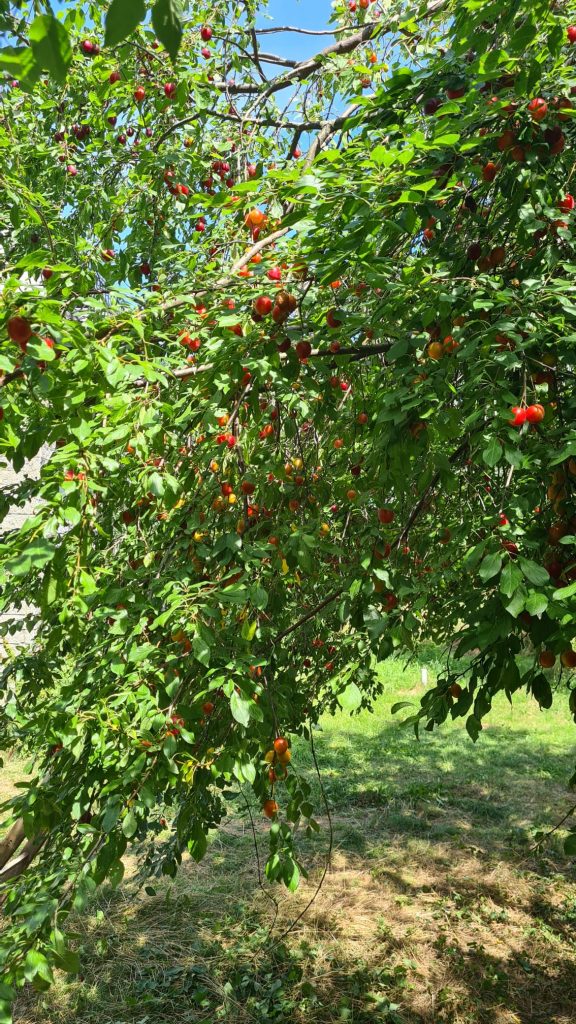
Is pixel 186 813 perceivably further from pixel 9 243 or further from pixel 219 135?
pixel 219 135

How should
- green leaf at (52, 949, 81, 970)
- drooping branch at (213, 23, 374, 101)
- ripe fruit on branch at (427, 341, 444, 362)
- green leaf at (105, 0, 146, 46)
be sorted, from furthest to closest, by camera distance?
drooping branch at (213, 23, 374, 101) → ripe fruit on branch at (427, 341, 444, 362) → green leaf at (52, 949, 81, 970) → green leaf at (105, 0, 146, 46)

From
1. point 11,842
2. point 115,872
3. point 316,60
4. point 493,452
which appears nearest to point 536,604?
point 493,452

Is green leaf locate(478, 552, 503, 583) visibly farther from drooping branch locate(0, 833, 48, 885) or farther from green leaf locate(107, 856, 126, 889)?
drooping branch locate(0, 833, 48, 885)

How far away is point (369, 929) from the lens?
384 cm

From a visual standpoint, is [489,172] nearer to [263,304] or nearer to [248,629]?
[263,304]

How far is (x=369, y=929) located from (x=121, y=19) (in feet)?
13.8

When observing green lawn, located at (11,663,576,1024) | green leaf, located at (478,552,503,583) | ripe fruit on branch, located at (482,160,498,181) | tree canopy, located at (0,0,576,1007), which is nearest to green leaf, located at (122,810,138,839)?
tree canopy, located at (0,0,576,1007)

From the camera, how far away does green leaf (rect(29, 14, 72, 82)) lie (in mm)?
826

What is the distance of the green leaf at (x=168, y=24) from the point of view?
2.62 ft

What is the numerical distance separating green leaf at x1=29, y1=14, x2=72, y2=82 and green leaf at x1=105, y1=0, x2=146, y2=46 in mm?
88

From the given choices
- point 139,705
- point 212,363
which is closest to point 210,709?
point 139,705

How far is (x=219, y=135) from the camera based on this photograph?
4109 millimetres

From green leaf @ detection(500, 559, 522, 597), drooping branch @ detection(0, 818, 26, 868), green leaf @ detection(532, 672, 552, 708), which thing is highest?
green leaf @ detection(500, 559, 522, 597)

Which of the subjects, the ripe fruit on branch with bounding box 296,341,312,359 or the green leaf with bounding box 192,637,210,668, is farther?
the ripe fruit on branch with bounding box 296,341,312,359
